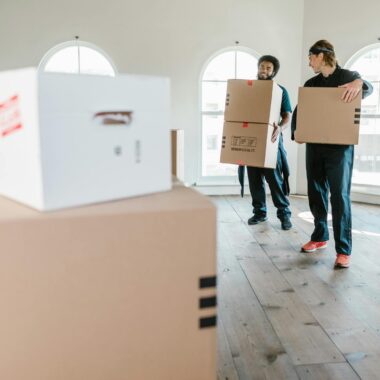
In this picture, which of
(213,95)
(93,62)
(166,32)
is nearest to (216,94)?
(213,95)

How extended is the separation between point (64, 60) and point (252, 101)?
3.06 metres

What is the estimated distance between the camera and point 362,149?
5.64m

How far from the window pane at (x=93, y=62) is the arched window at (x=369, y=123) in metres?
2.90

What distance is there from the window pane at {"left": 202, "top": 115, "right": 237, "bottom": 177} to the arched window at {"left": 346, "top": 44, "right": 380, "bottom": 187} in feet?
5.17

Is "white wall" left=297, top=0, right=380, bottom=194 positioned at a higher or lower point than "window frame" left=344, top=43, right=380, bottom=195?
higher

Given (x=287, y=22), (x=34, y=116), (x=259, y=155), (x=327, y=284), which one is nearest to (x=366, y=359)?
(x=327, y=284)

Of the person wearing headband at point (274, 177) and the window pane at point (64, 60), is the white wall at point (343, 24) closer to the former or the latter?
the person wearing headband at point (274, 177)

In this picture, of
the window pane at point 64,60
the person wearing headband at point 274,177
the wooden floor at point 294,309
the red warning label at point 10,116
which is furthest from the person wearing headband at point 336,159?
the window pane at point 64,60

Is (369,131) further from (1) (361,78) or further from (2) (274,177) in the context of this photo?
(1) (361,78)

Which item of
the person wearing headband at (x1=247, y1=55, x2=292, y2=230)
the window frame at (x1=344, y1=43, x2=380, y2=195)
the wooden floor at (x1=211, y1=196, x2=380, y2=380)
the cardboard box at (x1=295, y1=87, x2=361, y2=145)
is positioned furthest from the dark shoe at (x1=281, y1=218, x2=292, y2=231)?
the window frame at (x1=344, y1=43, x2=380, y2=195)

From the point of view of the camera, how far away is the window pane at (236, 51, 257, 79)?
232 inches

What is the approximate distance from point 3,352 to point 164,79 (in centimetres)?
68

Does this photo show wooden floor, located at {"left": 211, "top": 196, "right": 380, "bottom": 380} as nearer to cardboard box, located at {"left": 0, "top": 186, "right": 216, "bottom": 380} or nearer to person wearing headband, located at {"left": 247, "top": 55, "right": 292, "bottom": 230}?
person wearing headband, located at {"left": 247, "top": 55, "right": 292, "bottom": 230}

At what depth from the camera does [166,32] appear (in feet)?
18.8
